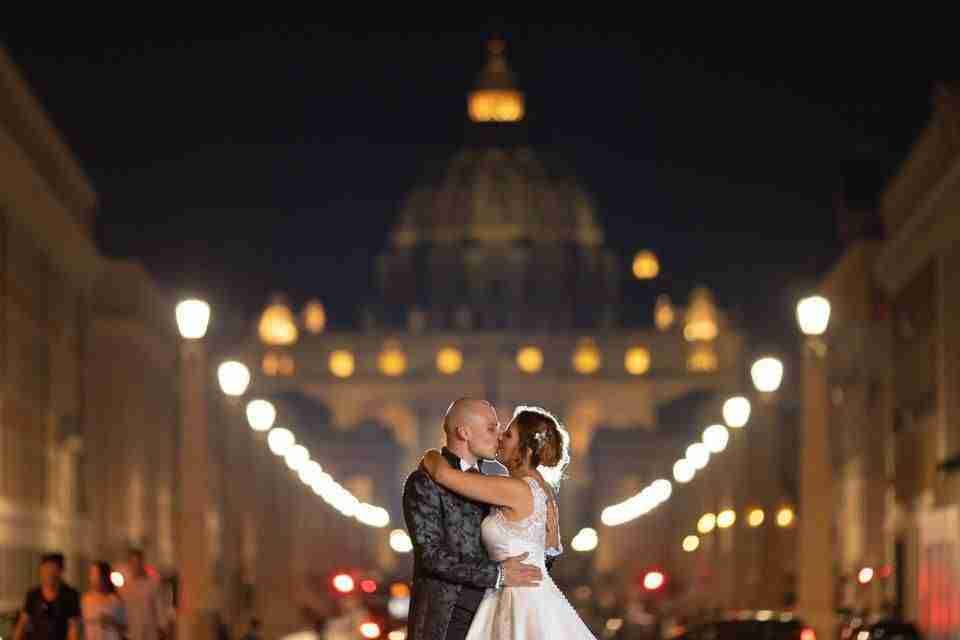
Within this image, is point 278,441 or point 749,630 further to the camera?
point 278,441

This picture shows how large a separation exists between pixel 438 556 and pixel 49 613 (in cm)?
707

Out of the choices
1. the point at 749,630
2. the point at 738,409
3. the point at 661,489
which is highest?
the point at 661,489

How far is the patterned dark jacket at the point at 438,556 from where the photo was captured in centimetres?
1359

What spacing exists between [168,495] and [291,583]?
139ft

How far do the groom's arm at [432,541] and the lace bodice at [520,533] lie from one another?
0.10 m

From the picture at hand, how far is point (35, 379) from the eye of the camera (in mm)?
62125

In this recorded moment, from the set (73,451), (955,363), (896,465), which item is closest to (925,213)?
(955,363)

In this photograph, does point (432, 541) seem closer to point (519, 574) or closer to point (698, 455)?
point (519, 574)

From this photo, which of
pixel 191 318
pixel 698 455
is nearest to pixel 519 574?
pixel 191 318

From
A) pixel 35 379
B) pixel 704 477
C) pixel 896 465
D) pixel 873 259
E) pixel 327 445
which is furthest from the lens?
pixel 327 445

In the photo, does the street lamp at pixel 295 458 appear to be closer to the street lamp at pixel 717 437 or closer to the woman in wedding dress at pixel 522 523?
the street lamp at pixel 717 437

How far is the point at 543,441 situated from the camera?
13906 millimetres

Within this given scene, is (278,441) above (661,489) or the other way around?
the other way around

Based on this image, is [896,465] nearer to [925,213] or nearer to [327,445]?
[925,213]
